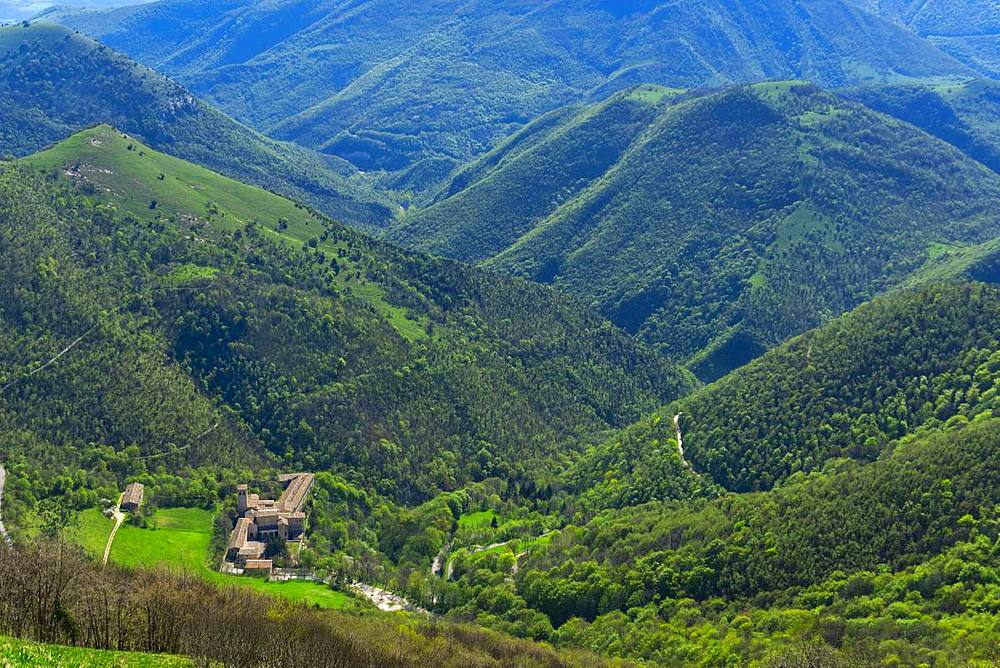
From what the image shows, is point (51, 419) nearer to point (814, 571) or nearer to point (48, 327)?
point (48, 327)

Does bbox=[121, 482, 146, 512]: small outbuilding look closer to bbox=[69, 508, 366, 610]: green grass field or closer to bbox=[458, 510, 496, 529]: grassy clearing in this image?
bbox=[69, 508, 366, 610]: green grass field

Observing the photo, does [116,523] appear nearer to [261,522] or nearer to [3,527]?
[3,527]

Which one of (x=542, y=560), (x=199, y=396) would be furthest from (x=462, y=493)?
(x=199, y=396)

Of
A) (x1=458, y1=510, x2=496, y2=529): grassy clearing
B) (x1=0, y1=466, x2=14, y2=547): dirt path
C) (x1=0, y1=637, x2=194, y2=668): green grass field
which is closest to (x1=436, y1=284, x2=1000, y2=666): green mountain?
(x1=458, y1=510, x2=496, y2=529): grassy clearing

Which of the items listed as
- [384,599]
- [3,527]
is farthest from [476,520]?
[3,527]

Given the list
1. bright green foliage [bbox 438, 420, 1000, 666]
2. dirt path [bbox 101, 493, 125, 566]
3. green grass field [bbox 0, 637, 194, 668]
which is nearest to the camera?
green grass field [bbox 0, 637, 194, 668]

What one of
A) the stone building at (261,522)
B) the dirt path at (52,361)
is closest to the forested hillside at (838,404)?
the stone building at (261,522)

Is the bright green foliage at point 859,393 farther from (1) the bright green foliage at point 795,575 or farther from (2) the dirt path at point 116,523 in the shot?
(2) the dirt path at point 116,523

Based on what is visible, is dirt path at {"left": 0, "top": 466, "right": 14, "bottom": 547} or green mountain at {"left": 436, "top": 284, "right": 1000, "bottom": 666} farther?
dirt path at {"left": 0, "top": 466, "right": 14, "bottom": 547}
